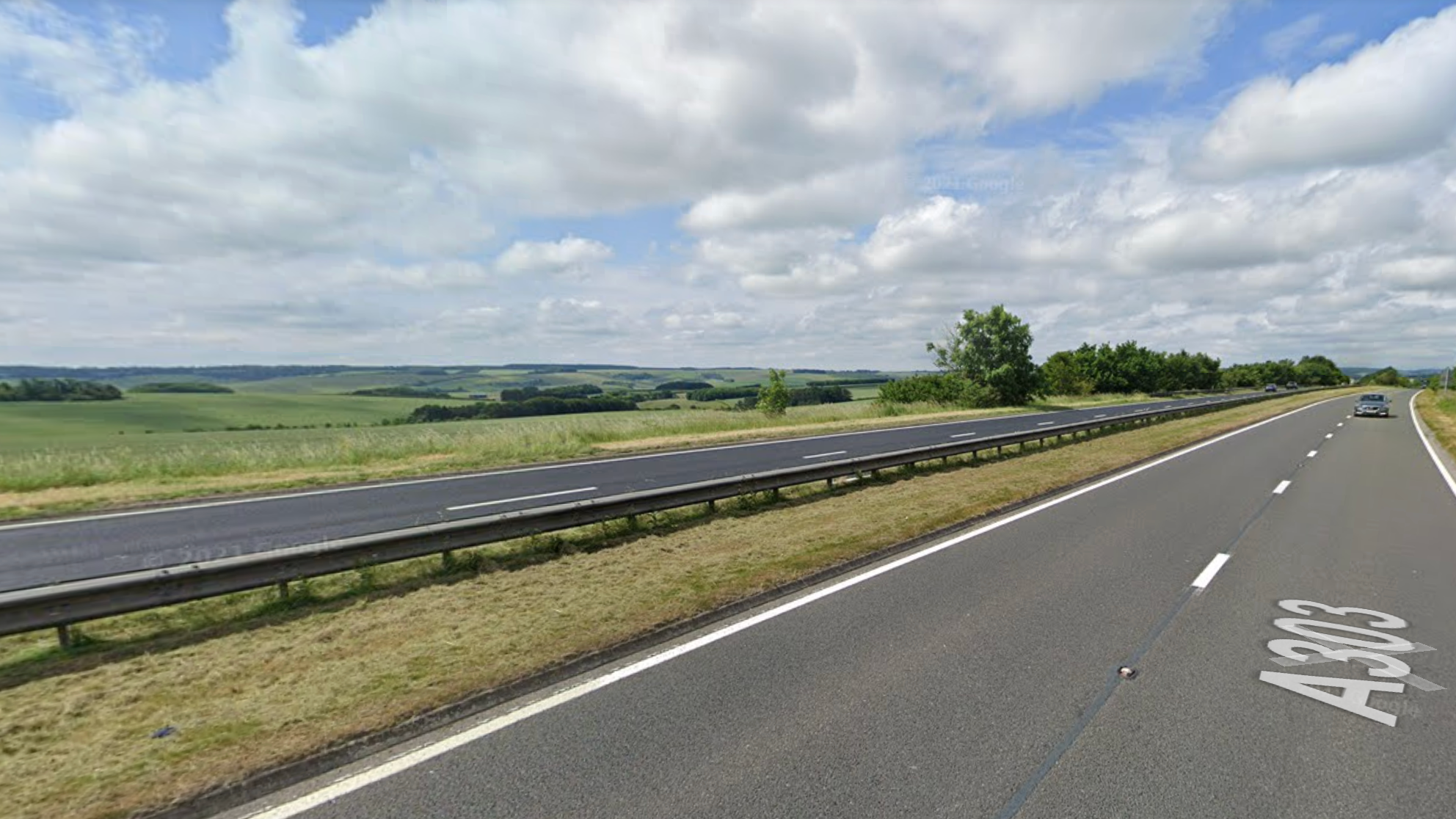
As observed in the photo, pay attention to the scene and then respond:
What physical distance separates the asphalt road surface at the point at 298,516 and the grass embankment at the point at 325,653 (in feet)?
10.1

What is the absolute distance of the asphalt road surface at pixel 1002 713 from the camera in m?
3.36

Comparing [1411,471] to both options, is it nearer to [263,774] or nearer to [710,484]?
[710,484]

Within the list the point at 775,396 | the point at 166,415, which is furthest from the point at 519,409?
the point at 775,396

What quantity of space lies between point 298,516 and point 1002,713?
12.1 metres

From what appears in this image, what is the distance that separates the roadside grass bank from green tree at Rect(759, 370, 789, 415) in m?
6.43

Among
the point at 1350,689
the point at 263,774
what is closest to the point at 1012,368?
the point at 1350,689

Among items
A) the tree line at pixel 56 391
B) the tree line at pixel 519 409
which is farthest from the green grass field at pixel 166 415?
the tree line at pixel 519 409

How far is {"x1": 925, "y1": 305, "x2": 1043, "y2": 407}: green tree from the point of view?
197 ft

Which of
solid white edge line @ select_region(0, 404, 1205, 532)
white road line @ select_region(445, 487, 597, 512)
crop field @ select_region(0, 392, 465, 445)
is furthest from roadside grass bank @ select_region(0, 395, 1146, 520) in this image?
crop field @ select_region(0, 392, 465, 445)

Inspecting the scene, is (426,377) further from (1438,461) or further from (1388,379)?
(1388,379)

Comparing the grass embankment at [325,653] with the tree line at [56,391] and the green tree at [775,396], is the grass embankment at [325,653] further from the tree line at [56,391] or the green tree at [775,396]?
the tree line at [56,391]

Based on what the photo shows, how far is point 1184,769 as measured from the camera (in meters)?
3.58

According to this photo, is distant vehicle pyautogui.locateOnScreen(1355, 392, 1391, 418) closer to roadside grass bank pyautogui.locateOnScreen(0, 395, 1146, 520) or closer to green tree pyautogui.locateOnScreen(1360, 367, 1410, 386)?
roadside grass bank pyautogui.locateOnScreen(0, 395, 1146, 520)

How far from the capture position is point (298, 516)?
11812 mm
